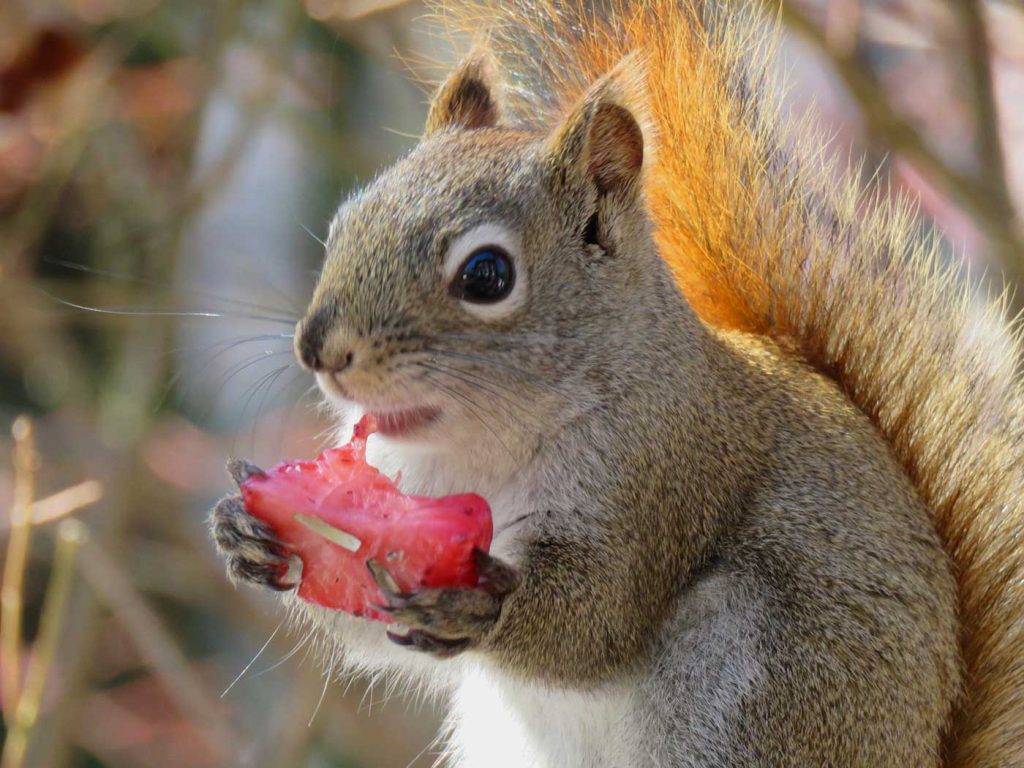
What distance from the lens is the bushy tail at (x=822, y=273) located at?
1.76 metres

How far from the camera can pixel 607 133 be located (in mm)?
1707

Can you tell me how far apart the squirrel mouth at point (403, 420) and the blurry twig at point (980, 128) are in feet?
3.51

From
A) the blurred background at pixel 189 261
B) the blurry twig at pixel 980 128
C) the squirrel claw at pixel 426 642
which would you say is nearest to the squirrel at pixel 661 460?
the squirrel claw at pixel 426 642

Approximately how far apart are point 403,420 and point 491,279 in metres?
0.20

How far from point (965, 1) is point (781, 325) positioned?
2.42 ft

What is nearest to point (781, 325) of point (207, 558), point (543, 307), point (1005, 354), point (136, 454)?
point (1005, 354)

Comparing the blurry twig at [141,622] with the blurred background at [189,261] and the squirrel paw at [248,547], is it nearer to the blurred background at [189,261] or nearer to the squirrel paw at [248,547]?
the blurred background at [189,261]

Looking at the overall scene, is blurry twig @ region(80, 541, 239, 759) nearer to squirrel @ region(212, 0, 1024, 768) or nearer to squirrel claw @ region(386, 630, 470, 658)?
squirrel @ region(212, 0, 1024, 768)

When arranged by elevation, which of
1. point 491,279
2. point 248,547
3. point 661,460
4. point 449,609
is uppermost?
point 491,279

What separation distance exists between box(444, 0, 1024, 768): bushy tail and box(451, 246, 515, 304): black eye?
36 cm

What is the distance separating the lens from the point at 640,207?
175cm

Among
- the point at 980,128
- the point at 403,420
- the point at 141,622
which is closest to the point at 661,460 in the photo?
the point at 403,420

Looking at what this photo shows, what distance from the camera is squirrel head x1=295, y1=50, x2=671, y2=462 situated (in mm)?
1529

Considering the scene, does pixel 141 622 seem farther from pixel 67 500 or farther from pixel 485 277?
pixel 485 277
